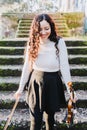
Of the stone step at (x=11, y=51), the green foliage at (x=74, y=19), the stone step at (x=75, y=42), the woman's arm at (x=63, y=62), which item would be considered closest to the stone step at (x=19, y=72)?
the stone step at (x=11, y=51)

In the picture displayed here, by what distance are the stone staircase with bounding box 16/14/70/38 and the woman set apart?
937cm

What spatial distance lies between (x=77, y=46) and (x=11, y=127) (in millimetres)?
4479

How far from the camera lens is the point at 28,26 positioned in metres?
16.1

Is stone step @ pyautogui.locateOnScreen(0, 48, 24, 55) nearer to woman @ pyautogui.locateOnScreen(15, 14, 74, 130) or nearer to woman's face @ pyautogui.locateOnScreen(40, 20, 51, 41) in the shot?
woman @ pyautogui.locateOnScreen(15, 14, 74, 130)

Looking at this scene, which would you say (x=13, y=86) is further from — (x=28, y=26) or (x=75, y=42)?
(x=28, y=26)

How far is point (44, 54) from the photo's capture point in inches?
164

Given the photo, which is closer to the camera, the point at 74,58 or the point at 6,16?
the point at 74,58

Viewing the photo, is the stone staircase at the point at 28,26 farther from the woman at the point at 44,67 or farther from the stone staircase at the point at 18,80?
the woman at the point at 44,67

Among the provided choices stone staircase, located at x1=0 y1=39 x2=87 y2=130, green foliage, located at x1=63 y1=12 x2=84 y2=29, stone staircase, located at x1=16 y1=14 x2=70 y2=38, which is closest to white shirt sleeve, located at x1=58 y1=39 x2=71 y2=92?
stone staircase, located at x1=0 y1=39 x2=87 y2=130

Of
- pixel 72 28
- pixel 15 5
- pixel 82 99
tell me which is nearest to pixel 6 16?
pixel 72 28

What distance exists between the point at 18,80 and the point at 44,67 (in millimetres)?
3020

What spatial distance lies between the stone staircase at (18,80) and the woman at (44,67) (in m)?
1.12

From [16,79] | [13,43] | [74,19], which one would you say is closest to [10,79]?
[16,79]

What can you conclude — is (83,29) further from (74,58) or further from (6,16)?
(74,58)
